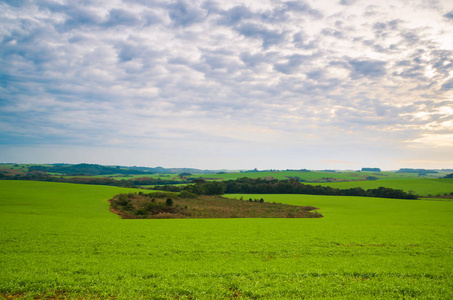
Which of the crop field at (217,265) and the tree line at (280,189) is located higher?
the crop field at (217,265)

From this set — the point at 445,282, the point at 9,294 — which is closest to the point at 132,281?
the point at 9,294

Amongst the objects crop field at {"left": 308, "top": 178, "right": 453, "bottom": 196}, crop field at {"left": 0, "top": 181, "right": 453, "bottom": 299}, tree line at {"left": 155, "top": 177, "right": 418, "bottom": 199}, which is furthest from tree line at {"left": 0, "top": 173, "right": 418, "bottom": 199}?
crop field at {"left": 0, "top": 181, "right": 453, "bottom": 299}

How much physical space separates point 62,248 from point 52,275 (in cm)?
631

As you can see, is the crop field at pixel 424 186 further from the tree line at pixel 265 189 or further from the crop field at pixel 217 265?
the crop field at pixel 217 265

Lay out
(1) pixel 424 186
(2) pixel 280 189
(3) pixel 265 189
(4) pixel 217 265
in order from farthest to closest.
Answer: (3) pixel 265 189 < (2) pixel 280 189 < (1) pixel 424 186 < (4) pixel 217 265

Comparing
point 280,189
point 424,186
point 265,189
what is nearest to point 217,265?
point 265,189

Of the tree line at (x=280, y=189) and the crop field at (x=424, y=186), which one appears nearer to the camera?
the crop field at (x=424, y=186)

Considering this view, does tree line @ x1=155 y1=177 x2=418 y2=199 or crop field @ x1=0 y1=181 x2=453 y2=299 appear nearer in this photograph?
crop field @ x1=0 y1=181 x2=453 y2=299

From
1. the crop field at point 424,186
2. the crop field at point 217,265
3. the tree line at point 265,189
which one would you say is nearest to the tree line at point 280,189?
the tree line at point 265,189

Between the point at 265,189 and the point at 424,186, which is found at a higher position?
the point at 424,186

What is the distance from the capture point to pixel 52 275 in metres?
14.0

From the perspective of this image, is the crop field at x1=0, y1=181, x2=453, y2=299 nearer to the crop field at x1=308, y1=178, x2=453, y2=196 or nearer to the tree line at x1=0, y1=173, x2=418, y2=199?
the tree line at x1=0, y1=173, x2=418, y2=199

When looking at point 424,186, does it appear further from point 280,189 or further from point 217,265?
point 217,265

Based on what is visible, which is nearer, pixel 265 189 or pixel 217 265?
pixel 217 265
